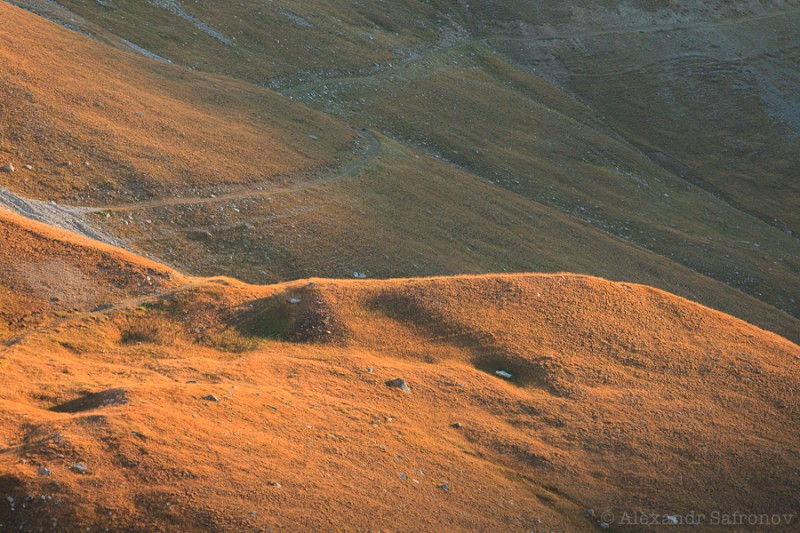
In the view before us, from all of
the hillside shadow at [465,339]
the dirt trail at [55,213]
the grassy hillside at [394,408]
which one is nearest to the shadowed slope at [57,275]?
the grassy hillside at [394,408]

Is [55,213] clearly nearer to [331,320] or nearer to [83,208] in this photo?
[83,208]

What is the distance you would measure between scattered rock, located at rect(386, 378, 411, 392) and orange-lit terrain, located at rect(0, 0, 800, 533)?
0.28 ft

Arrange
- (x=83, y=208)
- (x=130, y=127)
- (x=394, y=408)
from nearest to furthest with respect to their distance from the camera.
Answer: (x=394, y=408)
(x=83, y=208)
(x=130, y=127)

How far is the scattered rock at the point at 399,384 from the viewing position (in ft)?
74.6

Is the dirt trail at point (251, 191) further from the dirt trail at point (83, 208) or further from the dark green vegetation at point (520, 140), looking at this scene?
the dark green vegetation at point (520, 140)

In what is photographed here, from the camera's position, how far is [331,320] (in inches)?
1008

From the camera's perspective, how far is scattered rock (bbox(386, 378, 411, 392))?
22734mm

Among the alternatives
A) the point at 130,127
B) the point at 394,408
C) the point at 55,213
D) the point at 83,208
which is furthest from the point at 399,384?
the point at 130,127

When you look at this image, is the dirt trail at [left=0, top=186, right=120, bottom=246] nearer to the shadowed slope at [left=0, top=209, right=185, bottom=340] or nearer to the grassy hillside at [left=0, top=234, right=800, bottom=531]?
the shadowed slope at [left=0, top=209, right=185, bottom=340]

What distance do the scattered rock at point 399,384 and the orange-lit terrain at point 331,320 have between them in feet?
0.28

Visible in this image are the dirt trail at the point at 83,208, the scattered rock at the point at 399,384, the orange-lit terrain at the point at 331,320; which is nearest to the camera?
the orange-lit terrain at the point at 331,320

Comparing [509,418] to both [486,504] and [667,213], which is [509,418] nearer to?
[486,504]

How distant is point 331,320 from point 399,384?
414 cm

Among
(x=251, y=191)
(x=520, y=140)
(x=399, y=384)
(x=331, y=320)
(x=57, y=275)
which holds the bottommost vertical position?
(x=57, y=275)
